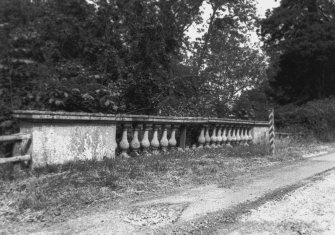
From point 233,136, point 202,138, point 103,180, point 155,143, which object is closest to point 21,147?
point 103,180

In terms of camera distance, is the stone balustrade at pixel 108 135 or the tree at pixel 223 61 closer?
the stone balustrade at pixel 108 135

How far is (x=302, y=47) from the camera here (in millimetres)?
30688

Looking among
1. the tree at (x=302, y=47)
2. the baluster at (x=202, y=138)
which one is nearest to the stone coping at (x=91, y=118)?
the baluster at (x=202, y=138)

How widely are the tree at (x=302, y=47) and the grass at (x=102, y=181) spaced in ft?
73.1

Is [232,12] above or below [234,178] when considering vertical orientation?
above

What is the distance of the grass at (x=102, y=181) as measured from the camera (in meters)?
5.02

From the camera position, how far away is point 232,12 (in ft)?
75.8

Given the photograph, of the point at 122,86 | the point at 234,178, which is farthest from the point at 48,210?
the point at 122,86

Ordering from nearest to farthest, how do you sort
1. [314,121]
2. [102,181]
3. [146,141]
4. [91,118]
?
[102,181] → [91,118] → [146,141] → [314,121]

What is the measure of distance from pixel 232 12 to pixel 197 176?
57.7 ft

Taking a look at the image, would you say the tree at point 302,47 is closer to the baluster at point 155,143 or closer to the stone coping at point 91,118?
the stone coping at point 91,118

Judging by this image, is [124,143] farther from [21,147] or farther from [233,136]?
[233,136]

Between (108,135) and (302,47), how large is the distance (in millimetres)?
26247

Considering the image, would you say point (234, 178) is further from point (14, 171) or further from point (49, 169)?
point (14, 171)
